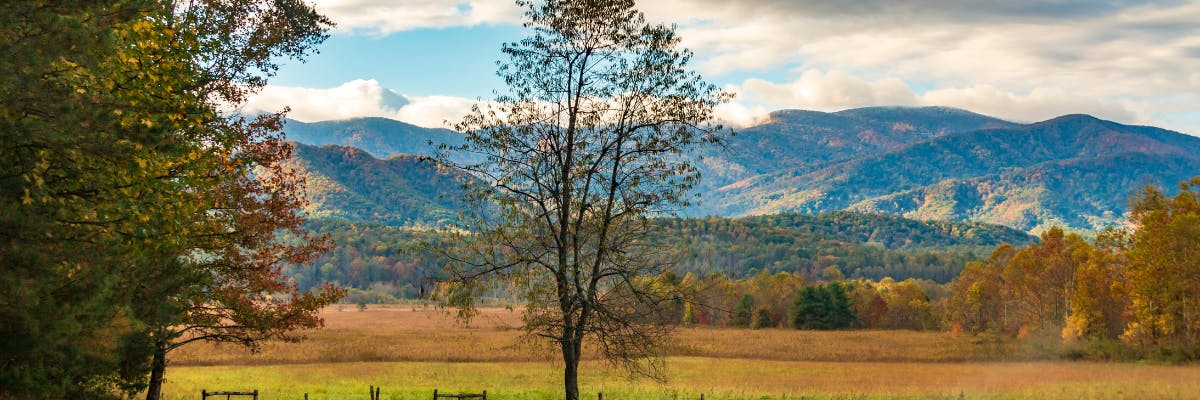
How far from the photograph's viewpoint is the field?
121ft

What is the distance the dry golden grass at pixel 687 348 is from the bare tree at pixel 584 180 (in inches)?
1163

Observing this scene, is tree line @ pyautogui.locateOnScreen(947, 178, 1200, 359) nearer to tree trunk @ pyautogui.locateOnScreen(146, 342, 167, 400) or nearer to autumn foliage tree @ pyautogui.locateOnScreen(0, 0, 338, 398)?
autumn foliage tree @ pyautogui.locateOnScreen(0, 0, 338, 398)

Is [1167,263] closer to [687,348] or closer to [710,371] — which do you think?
[710,371]

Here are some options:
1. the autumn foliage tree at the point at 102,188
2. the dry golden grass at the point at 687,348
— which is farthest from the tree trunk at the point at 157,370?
the dry golden grass at the point at 687,348

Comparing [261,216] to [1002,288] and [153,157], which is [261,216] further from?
[1002,288]

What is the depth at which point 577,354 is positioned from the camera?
74.0ft

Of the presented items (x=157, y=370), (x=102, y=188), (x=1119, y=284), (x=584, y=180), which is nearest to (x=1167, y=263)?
(x=1119, y=284)

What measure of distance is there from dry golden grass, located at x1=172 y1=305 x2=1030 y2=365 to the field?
14 centimetres

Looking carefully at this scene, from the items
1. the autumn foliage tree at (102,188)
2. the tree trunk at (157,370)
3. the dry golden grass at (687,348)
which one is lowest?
the dry golden grass at (687,348)

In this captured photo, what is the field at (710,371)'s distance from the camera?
3694 centimetres

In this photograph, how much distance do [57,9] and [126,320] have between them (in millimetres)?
5510

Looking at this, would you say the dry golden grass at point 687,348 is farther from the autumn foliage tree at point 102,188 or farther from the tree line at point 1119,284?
the autumn foliage tree at point 102,188

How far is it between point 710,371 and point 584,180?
114ft

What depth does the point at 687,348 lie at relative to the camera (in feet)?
234
